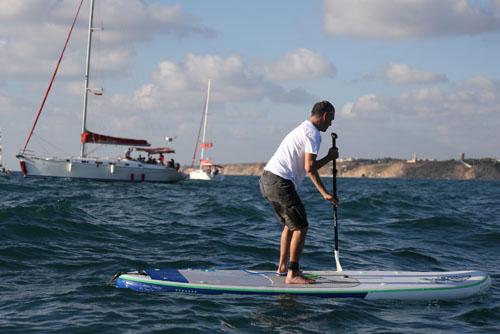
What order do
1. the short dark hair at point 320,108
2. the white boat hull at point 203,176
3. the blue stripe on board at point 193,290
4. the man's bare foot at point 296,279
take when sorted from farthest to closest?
1. the white boat hull at point 203,176
2. the man's bare foot at point 296,279
3. the short dark hair at point 320,108
4. the blue stripe on board at point 193,290

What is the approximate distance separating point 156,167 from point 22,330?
1409 inches

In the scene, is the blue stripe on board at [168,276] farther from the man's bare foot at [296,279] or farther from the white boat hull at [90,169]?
the white boat hull at [90,169]

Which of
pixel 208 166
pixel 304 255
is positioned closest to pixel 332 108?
pixel 304 255

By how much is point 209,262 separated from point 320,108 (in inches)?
128

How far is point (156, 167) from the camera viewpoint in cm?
3906

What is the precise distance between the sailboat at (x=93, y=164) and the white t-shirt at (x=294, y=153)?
32485mm

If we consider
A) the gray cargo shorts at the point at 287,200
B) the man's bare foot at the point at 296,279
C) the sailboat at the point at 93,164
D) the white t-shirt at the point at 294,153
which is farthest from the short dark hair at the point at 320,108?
the sailboat at the point at 93,164

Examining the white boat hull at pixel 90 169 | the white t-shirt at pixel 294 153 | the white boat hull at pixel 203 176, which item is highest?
the white t-shirt at pixel 294 153

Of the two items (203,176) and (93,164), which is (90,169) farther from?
(203,176)

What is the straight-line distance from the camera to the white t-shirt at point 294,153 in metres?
5.13

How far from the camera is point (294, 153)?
523 centimetres

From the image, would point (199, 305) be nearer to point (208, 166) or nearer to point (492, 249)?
point (492, 249)

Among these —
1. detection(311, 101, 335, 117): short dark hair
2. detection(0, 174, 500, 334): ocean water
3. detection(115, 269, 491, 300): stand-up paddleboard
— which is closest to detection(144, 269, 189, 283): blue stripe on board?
detection(115, 269, 491, 300): stand-up paddleboard

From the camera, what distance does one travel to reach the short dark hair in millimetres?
5223
